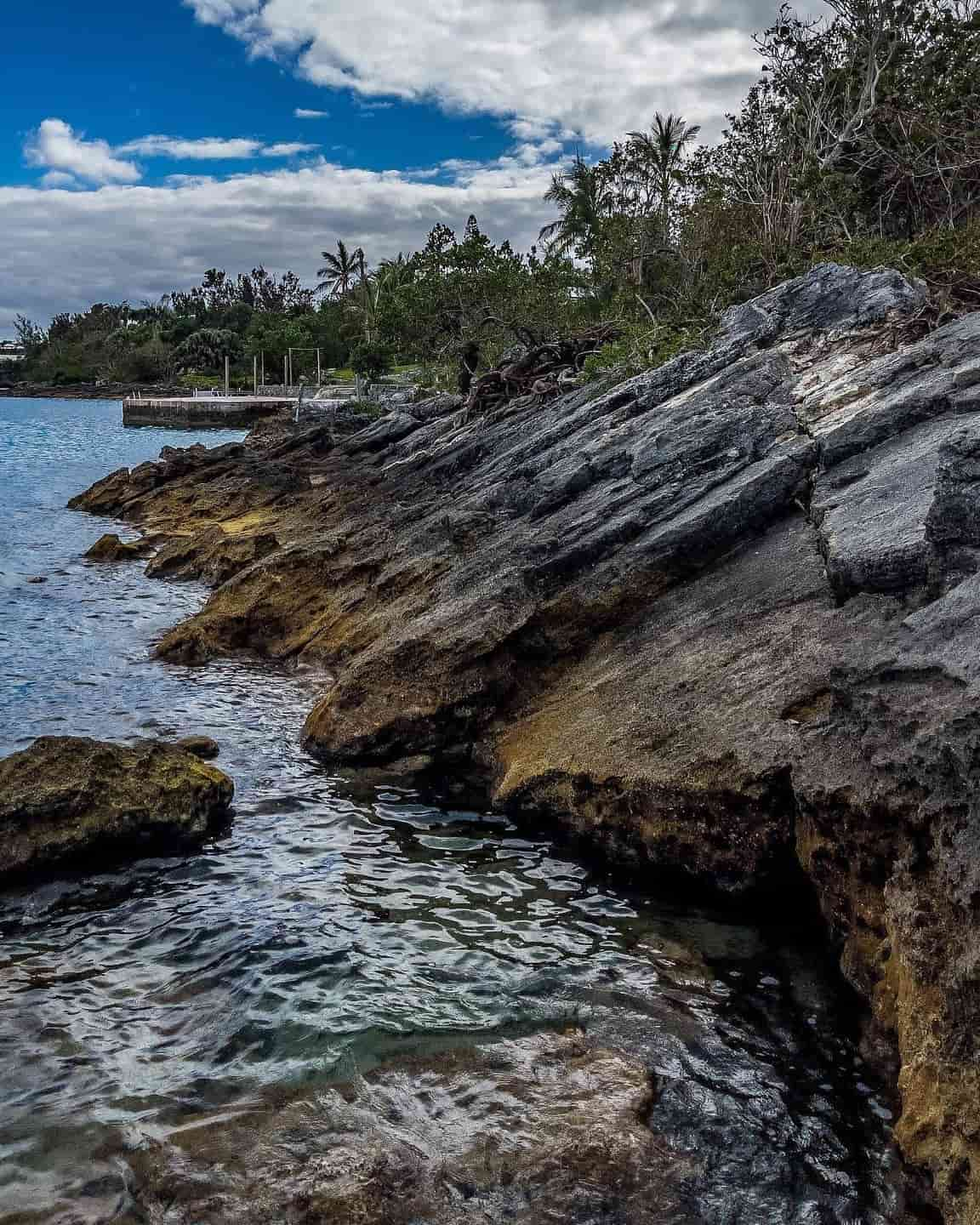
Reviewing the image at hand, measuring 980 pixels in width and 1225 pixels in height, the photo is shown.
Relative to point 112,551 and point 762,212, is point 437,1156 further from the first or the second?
point 762,212

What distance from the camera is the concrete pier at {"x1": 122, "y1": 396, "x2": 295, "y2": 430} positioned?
97.4 meters

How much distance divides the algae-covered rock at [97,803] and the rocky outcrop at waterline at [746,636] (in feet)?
8.04

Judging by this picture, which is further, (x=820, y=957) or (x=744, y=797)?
(x=744, y=797)

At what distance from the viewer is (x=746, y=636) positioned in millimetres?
9711

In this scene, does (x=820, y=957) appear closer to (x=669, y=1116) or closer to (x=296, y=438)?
(x=669, y=1116)

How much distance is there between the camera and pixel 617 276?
1809 inches

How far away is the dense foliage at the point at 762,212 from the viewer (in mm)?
26594

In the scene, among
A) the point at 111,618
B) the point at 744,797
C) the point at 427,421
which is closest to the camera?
the point at 744,797

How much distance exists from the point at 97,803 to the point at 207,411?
94.8 meters

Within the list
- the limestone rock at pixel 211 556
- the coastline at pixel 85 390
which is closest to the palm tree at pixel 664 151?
the limestone rock at pixel 211 556

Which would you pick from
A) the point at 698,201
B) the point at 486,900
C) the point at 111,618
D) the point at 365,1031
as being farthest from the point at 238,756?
the point at 698,201

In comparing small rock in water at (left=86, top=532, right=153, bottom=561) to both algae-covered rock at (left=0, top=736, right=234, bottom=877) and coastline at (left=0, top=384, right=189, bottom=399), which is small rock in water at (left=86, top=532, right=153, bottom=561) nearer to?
algae-covered rock at (left=0, top=736, right=234, bottom=877)

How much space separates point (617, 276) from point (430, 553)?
33450 mm

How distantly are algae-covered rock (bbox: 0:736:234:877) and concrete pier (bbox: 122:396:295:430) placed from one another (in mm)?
88319
